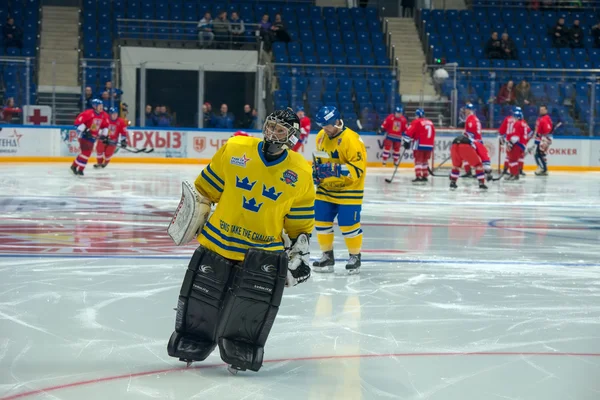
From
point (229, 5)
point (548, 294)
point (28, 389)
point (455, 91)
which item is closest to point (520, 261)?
point (548, 294)

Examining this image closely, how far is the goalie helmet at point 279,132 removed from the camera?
12.2ft

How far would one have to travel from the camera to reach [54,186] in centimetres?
1309

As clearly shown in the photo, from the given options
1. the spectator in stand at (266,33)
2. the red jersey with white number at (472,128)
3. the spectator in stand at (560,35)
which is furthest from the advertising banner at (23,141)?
the spectator in stand at (560,35)

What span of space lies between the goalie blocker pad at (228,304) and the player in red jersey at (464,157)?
1125 cm

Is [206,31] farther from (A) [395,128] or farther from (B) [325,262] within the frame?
(B) [325,262]

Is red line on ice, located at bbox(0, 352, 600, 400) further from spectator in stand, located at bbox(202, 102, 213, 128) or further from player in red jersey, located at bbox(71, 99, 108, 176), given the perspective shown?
spectator in stand, located at bbox(202, 102, 213, 128)

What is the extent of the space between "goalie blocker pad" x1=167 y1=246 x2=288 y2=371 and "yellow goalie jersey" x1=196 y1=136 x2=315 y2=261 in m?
0.06

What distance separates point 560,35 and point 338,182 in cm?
1850

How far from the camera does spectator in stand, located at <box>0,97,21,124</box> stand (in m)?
17.9

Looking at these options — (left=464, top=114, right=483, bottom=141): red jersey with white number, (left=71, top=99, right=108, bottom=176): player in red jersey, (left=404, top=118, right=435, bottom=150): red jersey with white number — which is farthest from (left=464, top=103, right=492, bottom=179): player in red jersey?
(left=71, top=99, right=108, bottom=176): player in red jersey

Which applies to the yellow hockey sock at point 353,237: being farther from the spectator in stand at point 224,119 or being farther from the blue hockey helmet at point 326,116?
the spectator in stand at point 224,119

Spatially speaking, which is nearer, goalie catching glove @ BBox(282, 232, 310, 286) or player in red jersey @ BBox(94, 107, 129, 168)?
goalie catching glove @ BBox(282, 232, 310, 286)

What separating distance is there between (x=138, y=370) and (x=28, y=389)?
48cm

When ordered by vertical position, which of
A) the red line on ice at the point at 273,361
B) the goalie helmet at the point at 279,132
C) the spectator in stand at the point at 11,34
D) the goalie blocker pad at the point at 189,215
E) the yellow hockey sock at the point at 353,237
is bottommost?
the red line on ice at the point at 273,361
